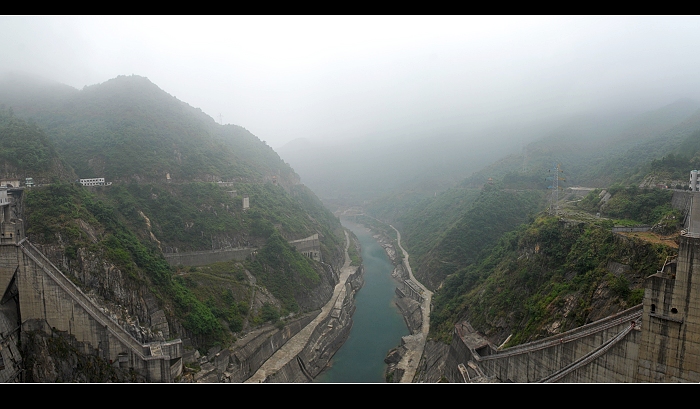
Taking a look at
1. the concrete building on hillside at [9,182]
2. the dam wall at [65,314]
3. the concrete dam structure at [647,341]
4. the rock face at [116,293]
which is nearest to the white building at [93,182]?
the concrete building on hillside at [9,182]

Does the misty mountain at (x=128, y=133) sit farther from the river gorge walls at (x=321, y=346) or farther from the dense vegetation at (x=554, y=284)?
the dense vegetation at (x=554, y=284)

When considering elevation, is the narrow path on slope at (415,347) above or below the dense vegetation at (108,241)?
below

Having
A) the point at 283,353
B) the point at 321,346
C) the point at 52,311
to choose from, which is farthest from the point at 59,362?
the point at 321,346

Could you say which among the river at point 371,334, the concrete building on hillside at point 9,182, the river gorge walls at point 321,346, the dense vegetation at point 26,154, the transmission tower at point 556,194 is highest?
the dense vegetation at point 26,154

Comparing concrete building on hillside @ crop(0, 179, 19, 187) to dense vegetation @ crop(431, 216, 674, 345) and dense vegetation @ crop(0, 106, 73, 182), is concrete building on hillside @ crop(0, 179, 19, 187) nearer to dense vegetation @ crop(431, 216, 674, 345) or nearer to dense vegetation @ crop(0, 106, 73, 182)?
dense vegetation @ crop(0, 106, 73, 182)

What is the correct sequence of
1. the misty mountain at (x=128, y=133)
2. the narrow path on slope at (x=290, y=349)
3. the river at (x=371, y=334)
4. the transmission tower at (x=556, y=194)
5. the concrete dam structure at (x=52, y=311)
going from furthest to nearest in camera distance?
the misty mountain at (x=128, y=133)
the transmission tower at (x=556, y=194)
the river at (x=371, y=334)
the narrow path on slope at (x=290, y=349)
the concrete dam structure at (x=52, y=311)

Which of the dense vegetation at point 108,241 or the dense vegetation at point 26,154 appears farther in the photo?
the dense vegetation at point 26,154

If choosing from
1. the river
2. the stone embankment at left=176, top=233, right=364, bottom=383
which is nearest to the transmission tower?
the river
